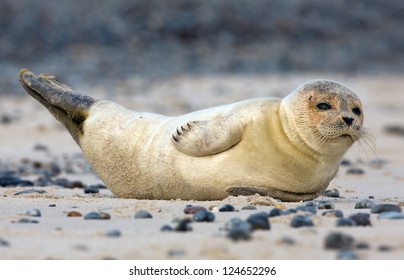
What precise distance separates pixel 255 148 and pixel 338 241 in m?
1.64

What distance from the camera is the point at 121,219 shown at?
479cm

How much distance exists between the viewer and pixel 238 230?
411cm

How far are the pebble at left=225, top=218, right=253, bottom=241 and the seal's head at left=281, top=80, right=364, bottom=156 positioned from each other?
3.86ft

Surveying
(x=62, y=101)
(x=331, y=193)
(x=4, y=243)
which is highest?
(x=62, y=101)

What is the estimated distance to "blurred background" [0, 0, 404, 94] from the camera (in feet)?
61.5

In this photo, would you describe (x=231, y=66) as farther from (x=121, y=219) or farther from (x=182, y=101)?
(x=121, y=219)

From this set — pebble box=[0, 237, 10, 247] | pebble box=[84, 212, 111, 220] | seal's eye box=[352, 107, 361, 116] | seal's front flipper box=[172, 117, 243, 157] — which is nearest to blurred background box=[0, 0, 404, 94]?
seal's front flipper box=[172, 117, 243, 157]

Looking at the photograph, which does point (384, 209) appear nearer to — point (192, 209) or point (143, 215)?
point (192, 209)

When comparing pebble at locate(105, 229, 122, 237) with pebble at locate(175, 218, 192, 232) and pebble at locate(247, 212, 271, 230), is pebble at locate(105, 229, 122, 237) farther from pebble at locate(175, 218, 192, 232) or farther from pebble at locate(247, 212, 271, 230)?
pebble at locate(247, 212, 271, 230)

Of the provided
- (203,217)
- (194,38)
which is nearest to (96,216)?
(203,217)

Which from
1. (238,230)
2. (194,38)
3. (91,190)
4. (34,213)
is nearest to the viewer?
(238,230)

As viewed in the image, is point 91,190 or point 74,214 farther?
point 91,190

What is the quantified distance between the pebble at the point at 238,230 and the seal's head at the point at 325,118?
118 centimetres

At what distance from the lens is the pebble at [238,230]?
4.09 m
